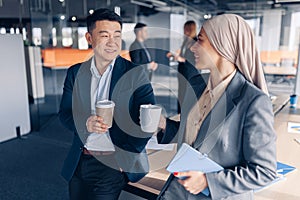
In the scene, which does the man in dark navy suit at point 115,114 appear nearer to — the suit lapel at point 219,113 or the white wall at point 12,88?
the suit lapel at point 219,113

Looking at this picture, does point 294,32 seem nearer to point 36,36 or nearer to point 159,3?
point 159,3

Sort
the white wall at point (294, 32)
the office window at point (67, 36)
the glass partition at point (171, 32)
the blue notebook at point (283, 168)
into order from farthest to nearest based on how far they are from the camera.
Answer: the office window at point (67, 36) → the glass partition at point (171, 32) → the white wall at point (294, 32) → the blue notebook at point (283, 168)

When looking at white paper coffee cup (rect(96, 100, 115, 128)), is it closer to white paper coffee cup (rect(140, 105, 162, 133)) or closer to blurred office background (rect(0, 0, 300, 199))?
white paper coffee cup (rect(140, 105, 162, 133))

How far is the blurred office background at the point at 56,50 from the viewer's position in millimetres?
4551

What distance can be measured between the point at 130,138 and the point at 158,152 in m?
0.56

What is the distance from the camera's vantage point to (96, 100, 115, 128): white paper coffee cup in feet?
4.04

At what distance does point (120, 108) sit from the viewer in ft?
4.36

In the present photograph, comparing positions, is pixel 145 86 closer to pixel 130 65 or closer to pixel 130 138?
pixel 130 65

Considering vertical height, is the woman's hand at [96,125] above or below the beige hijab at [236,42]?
below

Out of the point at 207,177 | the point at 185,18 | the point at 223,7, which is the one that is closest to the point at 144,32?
the point at 185,18

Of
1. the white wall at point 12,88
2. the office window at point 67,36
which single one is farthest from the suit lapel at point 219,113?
the office window at point 67,36

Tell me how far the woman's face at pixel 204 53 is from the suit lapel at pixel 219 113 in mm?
94

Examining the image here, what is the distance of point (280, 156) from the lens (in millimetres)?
1841

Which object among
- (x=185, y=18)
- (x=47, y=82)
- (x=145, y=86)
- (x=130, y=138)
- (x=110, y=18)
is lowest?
(x=47, y=82)
